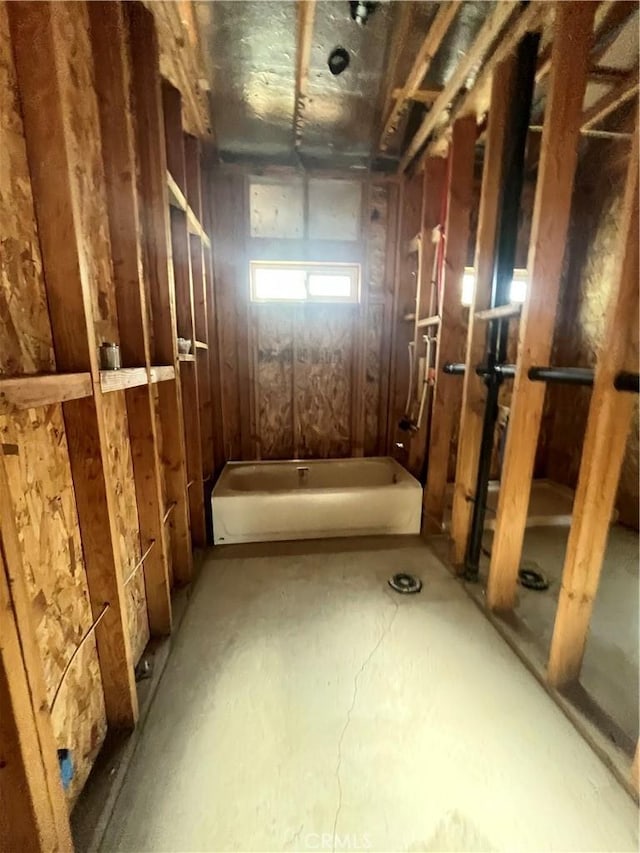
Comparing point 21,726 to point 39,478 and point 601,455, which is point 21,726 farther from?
point 601,455

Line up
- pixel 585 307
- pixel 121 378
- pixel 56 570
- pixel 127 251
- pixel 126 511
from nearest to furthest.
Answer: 1. pixel 56 570
2. pixel 121 378
3. pixel 127 251
4. pixel 126 511
5. pixel 585 307

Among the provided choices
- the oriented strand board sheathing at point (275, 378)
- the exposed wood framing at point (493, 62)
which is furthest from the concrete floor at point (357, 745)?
the exposed wood framing at point (493, 62)

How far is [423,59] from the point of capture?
191 cm

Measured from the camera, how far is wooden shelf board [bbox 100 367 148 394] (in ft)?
3.70

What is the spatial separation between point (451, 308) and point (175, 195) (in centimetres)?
174

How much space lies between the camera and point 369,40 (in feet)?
6.42

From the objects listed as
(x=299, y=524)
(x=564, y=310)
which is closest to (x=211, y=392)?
(x=299, y=524)

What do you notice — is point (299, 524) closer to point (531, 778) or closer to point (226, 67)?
point (531, 778)

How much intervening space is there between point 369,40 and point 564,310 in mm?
2639

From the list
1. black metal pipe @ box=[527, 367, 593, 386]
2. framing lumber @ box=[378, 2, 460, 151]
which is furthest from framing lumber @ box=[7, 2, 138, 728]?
black metal pipe @ box=[527, 367, 593, 386]

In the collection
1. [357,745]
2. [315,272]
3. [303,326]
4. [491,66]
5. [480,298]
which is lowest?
[357,745]

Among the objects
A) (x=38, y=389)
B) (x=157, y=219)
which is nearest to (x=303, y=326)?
(x=157, y=219)

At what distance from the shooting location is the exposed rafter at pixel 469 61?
1.54m

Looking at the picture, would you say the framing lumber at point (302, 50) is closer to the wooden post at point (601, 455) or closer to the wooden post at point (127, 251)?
Answer: the wooden post at point (127, 251)
